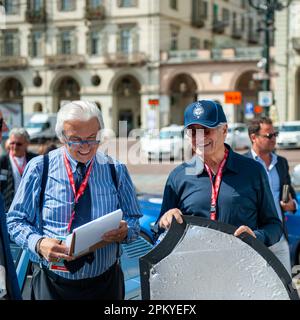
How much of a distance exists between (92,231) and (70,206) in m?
0.26

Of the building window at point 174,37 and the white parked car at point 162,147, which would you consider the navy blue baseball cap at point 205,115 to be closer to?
the white parked car at point 162,147

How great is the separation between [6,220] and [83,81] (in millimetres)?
47201

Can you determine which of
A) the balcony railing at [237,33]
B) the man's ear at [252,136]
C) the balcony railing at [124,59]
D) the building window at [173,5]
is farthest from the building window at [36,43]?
the man's ear at [252,136]

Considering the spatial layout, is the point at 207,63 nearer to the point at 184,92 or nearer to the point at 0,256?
the point at 184,92

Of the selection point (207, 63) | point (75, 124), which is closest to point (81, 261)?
point (75, 124)

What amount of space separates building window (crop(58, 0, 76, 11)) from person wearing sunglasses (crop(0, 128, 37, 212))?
4345 cm

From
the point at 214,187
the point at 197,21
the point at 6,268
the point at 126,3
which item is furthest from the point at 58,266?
the point at 197,21

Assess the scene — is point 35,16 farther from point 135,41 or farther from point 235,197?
point 235,197

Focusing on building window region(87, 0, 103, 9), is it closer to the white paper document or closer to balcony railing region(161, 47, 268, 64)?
balcony railing region(161, 47, 268, 64)

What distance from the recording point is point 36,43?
4925cm

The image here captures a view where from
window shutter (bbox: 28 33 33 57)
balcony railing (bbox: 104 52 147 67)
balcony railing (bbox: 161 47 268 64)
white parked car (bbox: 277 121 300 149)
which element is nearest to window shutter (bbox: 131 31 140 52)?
balcony railing (bbox: 104 52 147 67)

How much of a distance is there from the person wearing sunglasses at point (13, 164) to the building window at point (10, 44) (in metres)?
44.0

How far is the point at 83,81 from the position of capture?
49062 mm

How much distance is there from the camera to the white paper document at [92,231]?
2482mm
